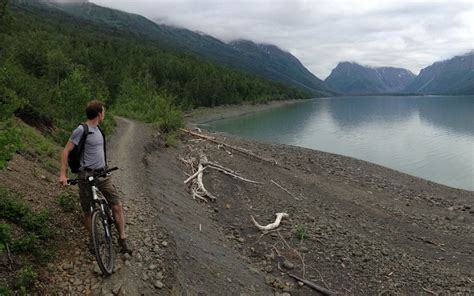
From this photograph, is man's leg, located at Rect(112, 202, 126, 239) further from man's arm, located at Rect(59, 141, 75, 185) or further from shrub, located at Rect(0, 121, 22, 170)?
shrub, located at Rect(0, 121, 22, 170)

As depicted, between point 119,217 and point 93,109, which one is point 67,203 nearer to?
point 119,217

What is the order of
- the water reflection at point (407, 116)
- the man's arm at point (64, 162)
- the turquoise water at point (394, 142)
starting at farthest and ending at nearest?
the water reflection at point (407, 116) < the turquoise water at point (394, 142) < the man's arm at point (64, 162)

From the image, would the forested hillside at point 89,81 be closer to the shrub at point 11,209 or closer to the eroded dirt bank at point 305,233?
the shrub at point 11,209

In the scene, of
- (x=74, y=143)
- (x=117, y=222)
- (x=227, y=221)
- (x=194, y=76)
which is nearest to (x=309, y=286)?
(x=227, y=221)

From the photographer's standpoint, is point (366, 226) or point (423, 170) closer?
point (366, 226)

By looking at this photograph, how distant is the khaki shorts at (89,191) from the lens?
7.44 meters

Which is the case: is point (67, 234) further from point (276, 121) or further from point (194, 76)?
point (194, 76)

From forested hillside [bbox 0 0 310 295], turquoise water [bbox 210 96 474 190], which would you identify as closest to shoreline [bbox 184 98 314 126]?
turquoise water [bbox 210 96 474 190]

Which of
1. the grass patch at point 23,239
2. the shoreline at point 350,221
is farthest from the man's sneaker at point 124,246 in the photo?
the shoreline at point 350,221

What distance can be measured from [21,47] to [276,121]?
46905 millimetres

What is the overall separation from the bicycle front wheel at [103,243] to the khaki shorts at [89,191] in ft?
1.07

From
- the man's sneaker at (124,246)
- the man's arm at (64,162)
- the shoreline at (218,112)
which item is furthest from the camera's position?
the shoreline at (218,112)

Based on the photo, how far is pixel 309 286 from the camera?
11227 mm

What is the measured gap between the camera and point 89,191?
7496 mm
